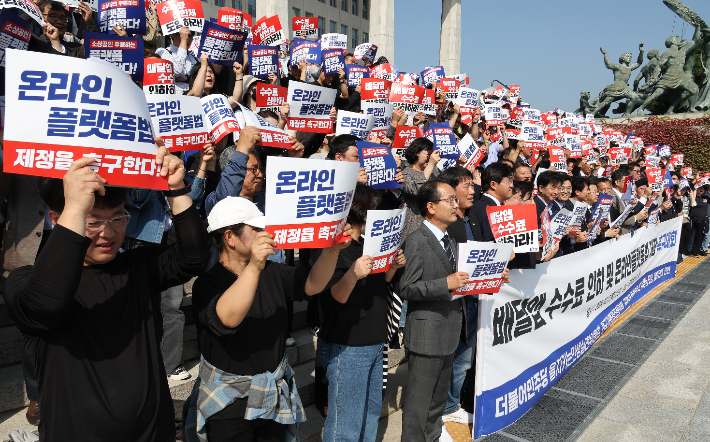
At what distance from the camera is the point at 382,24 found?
22797 mm

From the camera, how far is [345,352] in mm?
3234

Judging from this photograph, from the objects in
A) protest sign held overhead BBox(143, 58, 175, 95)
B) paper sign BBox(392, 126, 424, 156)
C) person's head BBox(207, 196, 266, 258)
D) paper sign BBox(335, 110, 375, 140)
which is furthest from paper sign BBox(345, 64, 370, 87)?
person's head BBox(207, 196, 266, 258)

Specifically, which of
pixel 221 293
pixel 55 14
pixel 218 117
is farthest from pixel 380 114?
pixel 221 293

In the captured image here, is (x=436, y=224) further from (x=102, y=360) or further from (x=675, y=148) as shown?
(x=675, y=148)

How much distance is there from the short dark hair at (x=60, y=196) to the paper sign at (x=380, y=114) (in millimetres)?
4368

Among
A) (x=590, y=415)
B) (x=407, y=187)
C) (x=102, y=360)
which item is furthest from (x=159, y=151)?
(x=590, y=415)

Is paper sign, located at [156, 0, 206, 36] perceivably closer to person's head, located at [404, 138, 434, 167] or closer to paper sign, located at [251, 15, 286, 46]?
paper sign, located at [251, 15, 286, 46]

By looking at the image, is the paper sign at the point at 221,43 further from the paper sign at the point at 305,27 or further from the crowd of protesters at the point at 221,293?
the paper sign at the point at 305,27

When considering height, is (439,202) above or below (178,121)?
below

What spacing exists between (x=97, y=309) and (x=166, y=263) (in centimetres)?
→ 33

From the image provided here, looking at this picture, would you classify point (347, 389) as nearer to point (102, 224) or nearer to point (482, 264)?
point (482, 264)

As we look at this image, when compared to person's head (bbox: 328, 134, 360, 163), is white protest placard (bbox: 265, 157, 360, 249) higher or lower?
lower

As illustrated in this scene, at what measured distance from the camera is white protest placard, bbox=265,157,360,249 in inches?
89.5

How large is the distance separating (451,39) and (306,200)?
2825 cm
